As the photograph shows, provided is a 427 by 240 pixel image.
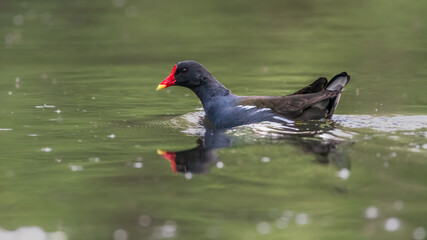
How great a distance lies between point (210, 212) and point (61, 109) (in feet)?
18.0

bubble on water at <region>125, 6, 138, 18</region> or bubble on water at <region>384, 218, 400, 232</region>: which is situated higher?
bubble on water at <region>125, 6, 138, 18</region>

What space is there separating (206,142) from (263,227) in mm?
3074

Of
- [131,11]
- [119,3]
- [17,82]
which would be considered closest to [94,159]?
[17,82]

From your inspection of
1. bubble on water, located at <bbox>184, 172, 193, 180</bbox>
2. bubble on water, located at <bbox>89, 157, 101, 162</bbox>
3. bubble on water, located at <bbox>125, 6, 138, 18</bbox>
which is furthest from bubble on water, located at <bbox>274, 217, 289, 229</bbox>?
bubble on water, located at <bbox>125, 6, 138, 18</bbox>

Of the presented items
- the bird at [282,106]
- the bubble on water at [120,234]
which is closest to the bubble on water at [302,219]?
the bubble on water at [120,234]

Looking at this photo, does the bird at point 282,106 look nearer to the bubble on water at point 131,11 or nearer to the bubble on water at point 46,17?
the bubble on water at point 46,17

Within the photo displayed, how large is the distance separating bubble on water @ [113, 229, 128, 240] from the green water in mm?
22

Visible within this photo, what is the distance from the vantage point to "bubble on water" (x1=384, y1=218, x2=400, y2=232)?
5363 millimetres

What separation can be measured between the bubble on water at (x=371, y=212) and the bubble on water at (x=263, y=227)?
751 millimetres

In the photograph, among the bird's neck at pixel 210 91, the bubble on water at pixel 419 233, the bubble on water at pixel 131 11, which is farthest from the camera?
the bubble on water at pixel 131 11

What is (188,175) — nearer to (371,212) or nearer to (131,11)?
(371,212)

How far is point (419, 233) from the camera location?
17.3 ft

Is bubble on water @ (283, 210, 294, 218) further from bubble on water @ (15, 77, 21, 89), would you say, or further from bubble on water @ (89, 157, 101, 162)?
bubble on water @ (15, 77, 21, 89)

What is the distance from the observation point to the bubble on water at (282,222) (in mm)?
5504
